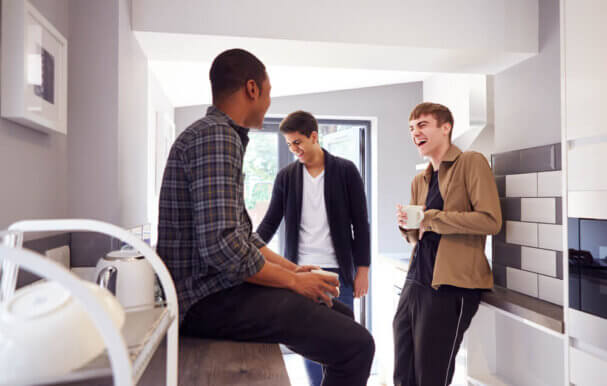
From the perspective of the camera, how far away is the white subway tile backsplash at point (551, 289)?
6.51 feet

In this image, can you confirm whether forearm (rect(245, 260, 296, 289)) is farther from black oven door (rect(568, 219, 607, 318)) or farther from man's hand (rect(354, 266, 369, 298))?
man's hand (rect(354, 266, 369, 298))

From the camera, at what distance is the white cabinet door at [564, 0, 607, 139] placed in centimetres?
150

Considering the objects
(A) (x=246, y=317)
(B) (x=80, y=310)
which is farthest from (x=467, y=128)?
(B) (x=80, y=310)

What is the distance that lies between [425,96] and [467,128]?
3.67 ft

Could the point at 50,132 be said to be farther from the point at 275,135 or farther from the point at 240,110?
the point at 275,135

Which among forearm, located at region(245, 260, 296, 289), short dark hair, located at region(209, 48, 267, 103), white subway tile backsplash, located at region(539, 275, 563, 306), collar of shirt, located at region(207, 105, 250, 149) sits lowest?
white subway tile backsplash, located at region(539, 275, 563, 306)

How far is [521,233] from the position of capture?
2.24 m

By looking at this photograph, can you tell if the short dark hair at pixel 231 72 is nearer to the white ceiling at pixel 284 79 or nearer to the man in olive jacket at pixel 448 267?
the man in olive jacket at pixel 448 267

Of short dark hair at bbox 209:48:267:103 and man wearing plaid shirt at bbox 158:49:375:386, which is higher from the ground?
short dark hair at bbox 209:48:267:103

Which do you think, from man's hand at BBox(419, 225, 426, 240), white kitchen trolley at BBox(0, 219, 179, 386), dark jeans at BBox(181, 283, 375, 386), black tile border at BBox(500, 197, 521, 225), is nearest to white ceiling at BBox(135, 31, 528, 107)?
black tile border at BBox(500, 197, 521, 225)

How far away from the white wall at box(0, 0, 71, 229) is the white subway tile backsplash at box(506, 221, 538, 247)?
6.73 feet

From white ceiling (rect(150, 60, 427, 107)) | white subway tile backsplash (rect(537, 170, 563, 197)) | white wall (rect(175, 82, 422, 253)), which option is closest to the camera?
white subway tile backsplash (rect(537, 170, 563, 197))

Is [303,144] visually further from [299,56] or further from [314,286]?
[314,286]

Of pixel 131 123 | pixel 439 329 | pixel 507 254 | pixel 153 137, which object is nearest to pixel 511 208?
pixel 507 254
